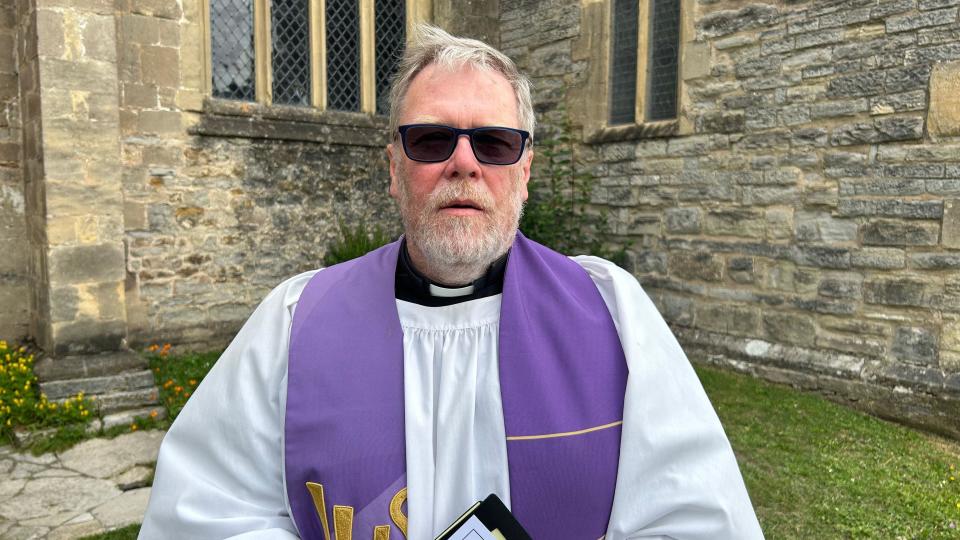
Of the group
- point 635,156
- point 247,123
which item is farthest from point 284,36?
point 635,156

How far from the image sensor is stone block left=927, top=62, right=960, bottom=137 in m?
4.49

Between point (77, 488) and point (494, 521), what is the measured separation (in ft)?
11.9

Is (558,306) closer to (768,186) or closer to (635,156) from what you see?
(768,186)

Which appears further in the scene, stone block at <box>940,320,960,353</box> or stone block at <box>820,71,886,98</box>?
stone block at <box>820,71,886,98</box>

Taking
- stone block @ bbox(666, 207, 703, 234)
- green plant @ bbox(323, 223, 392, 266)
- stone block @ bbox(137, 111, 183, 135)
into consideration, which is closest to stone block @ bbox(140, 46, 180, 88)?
stone block @ bbox(137, 111, 183, 135)

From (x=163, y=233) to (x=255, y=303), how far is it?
1.17 meters

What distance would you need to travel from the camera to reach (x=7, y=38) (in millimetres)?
5430

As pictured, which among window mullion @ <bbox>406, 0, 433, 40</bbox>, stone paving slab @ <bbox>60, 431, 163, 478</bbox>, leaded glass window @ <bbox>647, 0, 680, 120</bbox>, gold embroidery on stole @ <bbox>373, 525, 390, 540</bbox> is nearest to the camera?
gold embroidery on stole @ <bbox>373, 525, 390, 540</bbox>

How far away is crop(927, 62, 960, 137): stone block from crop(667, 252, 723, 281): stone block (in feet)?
6.51

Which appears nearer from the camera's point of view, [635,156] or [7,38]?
[7,38]

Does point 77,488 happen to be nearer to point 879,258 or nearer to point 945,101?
point 879,258

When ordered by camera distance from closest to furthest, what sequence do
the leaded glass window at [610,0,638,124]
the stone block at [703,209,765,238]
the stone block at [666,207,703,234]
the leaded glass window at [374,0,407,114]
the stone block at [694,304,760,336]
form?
the stone block at [703,209,765,238] < the stone block at [694,304,760,336] < the stone block at [666,207,703,234] < the leaded glass window at [610,0,638,124] < the leaded glass window at [374,0,407,114]

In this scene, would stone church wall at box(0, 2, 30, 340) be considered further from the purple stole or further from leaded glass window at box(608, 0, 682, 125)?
leaded glass window at box(608, 0, 682, 125)

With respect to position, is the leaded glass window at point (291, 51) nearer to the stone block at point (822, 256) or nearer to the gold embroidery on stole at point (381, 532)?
the stone block at point (822, 256)
